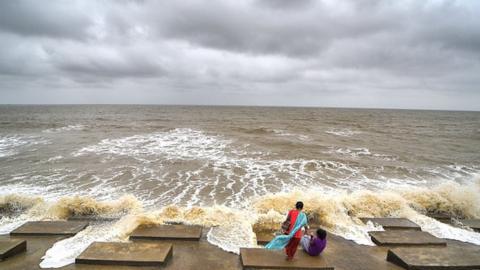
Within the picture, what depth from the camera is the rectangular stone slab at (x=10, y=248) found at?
5170 millimetres

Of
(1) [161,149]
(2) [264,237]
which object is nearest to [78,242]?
(2) [264,237]

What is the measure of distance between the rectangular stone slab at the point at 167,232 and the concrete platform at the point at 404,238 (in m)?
4.35

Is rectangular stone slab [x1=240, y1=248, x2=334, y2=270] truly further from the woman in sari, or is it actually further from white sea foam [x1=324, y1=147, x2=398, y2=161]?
white sea foam [x1=324, y1=147, x2=398, y2=161]

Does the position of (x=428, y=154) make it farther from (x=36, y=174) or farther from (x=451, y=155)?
(x=36, y=174)

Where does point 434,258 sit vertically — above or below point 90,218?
above

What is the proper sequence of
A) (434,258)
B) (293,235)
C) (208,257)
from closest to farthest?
(293,235), (434,258), (208,257)

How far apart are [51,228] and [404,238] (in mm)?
8703

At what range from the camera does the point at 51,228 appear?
22.1 feet

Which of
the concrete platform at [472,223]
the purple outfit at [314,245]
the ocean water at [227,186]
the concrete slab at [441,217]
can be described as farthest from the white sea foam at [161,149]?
the concrete platform at [472,223]

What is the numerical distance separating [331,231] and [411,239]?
72.5 inches

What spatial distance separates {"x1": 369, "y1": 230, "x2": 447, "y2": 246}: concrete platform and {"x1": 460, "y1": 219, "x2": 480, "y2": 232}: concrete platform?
7.09 ft

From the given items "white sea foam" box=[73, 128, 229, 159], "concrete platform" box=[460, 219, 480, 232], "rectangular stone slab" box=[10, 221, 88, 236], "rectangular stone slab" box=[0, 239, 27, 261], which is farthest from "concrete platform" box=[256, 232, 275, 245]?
"white sea foam" box=[73, 128, 229, 159]

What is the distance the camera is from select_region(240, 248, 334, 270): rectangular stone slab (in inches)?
191

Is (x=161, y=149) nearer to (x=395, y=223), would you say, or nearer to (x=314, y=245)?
(x=395, y=223)
